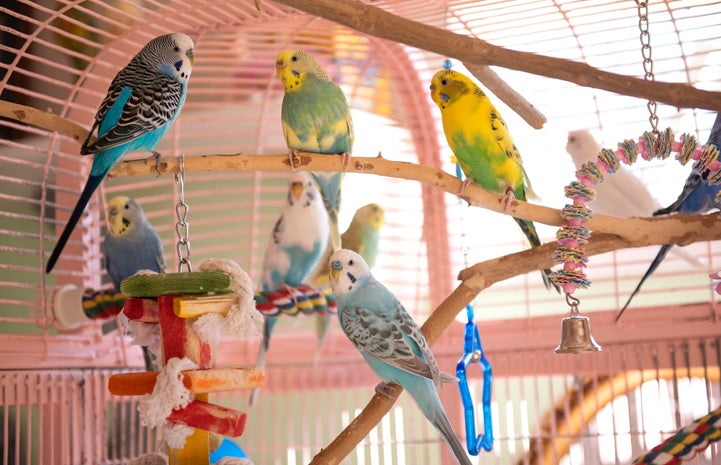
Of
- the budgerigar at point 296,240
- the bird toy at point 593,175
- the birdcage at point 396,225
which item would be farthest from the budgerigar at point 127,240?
the bird toy at point 593,175

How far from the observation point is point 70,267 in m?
2.22

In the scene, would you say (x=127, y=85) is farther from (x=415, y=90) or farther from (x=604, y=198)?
(x=604, y=198)

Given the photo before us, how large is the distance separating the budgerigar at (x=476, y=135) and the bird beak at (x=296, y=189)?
0.75 metres

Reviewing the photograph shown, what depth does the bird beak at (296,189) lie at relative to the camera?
2325 mm

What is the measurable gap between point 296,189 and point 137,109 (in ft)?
2.91

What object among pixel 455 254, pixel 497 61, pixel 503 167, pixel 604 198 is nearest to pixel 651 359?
pixel 604 198

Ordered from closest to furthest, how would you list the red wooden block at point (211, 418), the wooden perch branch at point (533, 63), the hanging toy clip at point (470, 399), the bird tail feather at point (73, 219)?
1. the red wooden block at point (211, 418)
2. the wooden perch branch at point (533, 63)
3. the bird tail feather at point (73, 219)
4. the hanging toy clip at point (470, 399)

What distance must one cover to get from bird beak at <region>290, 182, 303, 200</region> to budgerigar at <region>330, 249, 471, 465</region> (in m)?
0.89

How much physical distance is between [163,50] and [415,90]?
1007mm

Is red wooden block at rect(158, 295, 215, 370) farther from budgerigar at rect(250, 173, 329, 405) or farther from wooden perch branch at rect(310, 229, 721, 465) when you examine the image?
budgerigar at rect(250, 173, 329, 405)

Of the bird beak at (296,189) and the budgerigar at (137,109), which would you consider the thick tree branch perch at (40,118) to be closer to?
the budgerigar at (137,109)

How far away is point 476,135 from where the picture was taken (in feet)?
5.32

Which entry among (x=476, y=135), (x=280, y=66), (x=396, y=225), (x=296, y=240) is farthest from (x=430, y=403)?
(x=396, y=225)

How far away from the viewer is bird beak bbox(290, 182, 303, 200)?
233cm
